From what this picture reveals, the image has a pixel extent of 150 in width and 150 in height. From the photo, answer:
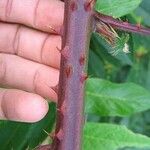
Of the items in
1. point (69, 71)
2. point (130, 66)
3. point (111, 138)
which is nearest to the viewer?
point (69, 71)

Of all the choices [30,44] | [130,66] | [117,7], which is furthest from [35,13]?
[130,66]

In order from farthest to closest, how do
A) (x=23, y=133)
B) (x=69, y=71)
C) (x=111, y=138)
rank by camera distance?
(x=23, y=133)
(x=111, y=138)
(x=69, y=71)

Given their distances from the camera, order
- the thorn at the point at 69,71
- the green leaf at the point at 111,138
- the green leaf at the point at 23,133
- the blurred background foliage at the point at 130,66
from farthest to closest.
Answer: the blurred background foliage at the point at 130,66 → the green leaf at the point at 23,133 → the green leaf at the point at 111,138 → the thorn at the point at 69,71

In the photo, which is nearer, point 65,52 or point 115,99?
point 65,52

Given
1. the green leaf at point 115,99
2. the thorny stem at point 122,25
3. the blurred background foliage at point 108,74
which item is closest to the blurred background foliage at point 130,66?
the blurred background foliage at point 108,74

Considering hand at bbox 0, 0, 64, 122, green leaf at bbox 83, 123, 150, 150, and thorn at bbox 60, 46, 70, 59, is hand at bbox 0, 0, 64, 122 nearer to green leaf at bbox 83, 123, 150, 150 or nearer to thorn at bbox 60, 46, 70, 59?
green leaf at bbox 83, 123, 150, 150

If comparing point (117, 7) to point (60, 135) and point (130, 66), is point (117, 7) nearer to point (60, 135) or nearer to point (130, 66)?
point (60, 135)

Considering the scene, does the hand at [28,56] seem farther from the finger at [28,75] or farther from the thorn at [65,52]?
the thorn at [65,52]

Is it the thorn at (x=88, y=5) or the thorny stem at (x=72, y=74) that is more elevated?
the thorn at (x=88, y=5)
